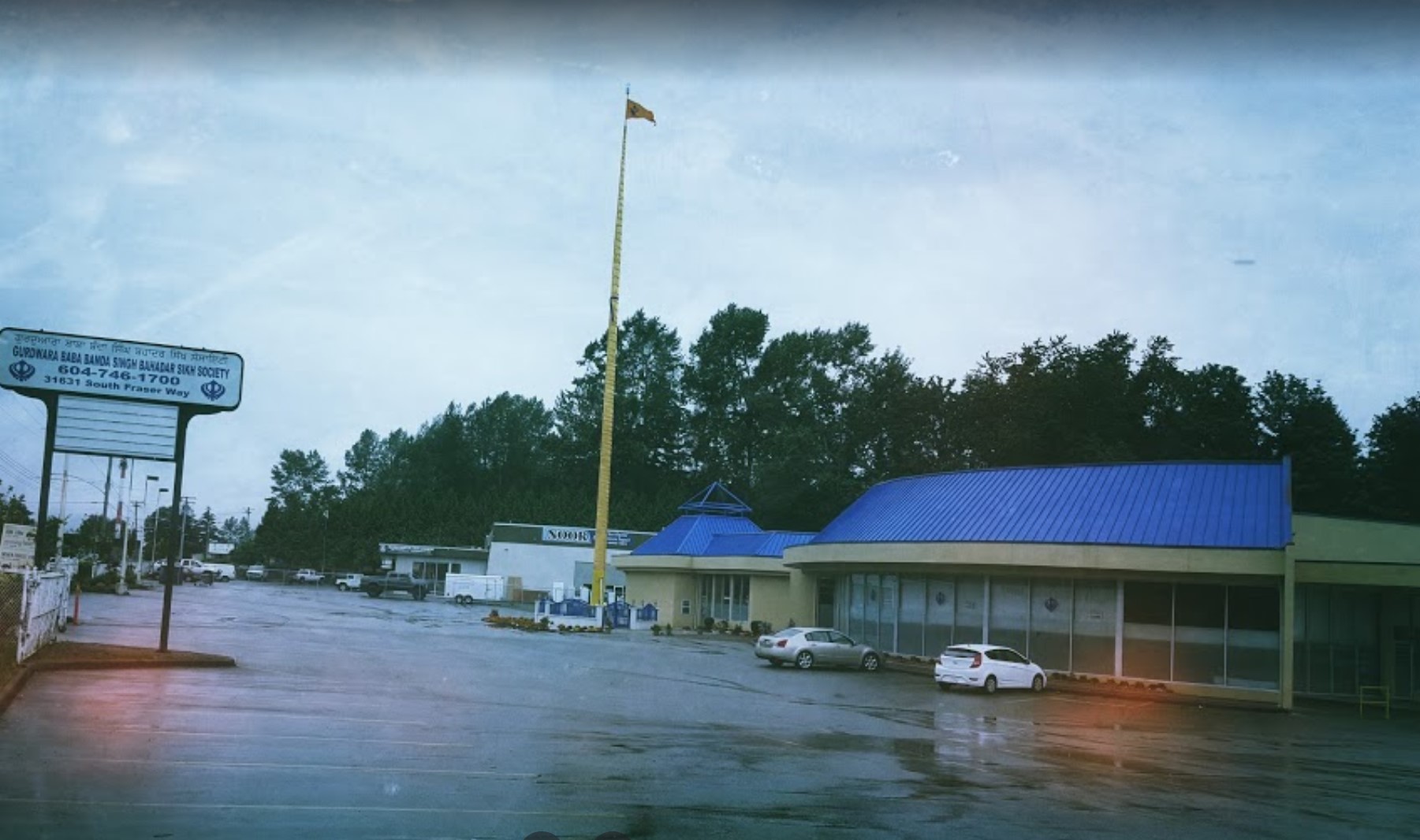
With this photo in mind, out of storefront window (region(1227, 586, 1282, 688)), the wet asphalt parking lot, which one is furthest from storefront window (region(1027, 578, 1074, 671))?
the wet asphalt parking lot

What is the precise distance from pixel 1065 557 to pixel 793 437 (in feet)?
185

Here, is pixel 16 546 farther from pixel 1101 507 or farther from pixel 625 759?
pixel 1101 507

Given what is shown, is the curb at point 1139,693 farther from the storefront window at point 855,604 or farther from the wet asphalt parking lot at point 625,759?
the storefront window at point 855,604

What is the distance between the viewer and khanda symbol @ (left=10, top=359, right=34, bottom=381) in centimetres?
2445

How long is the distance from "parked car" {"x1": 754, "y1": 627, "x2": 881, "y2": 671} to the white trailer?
157ft

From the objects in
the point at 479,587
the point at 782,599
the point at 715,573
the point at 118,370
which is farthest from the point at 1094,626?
the point at 479,587

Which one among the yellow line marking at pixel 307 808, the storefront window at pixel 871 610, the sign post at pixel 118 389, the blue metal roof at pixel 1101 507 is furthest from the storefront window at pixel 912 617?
the yellow line marking at pixel 307 808

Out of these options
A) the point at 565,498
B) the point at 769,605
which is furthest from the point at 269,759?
the point at 565,498

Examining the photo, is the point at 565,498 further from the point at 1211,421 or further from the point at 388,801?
the point at 388,801

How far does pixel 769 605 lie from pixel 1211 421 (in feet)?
103

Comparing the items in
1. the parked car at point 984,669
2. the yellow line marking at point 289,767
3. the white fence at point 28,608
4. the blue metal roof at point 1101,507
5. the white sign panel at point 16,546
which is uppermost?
the blue metal roof at point 1101,507

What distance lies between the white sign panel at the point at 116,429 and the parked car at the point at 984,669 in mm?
19914

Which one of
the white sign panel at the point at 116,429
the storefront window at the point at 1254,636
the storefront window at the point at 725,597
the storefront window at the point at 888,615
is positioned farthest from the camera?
the storefront window at the point at 725,597

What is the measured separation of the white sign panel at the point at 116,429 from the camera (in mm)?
25094
